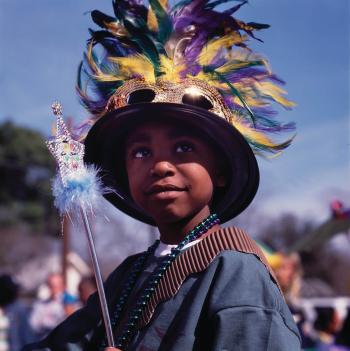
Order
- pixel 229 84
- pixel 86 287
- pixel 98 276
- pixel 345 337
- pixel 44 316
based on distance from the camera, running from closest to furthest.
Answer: pixel 98 276, pixel 229 84, pixel 345 337, pixel 86 287, pixel 44 316

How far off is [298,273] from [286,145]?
3.35 meters

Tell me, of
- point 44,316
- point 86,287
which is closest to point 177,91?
point 86,287

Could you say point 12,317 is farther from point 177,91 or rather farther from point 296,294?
point 177,91

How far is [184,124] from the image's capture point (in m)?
2.60

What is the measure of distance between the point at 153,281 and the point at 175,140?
1.68 feet

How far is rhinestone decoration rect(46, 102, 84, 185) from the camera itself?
2.54 m

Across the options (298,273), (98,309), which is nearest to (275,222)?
(298,273)

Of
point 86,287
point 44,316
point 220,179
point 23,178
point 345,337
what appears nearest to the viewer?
point 220,179

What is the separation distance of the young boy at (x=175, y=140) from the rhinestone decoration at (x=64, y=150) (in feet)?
0.64

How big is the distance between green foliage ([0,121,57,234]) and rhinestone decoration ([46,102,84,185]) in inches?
1363

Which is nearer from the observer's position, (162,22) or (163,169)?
(163,169)

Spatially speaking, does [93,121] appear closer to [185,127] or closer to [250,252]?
[185,127]

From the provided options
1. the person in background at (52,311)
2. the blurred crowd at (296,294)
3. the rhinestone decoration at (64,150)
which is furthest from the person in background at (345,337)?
the rhinestone decoration at (64,150)

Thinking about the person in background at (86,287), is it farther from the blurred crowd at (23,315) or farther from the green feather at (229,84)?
the green feather at (229,84)
